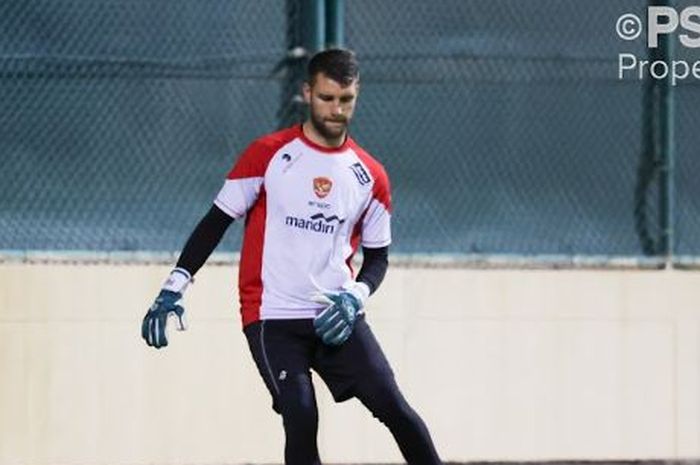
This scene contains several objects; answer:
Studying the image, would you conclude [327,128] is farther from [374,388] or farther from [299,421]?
[299,421]

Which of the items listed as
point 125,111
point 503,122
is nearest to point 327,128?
point 125,111

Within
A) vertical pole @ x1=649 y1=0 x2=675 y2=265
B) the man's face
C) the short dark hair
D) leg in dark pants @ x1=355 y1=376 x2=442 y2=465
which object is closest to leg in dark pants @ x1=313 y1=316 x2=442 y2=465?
leg in dark pants @ x1=355 y1=376 x2=442 y2=465

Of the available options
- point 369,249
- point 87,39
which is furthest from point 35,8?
point 369,249

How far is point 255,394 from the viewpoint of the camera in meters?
9.72

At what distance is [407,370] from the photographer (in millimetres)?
9898

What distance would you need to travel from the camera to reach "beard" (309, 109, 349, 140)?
719cm

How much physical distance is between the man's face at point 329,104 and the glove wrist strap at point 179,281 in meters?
0.73

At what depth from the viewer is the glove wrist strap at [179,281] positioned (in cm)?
728

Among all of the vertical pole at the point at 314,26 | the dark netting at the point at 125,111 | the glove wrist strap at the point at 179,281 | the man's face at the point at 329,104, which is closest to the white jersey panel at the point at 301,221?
the man's face at the point at 329,104

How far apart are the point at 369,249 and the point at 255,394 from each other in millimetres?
2367

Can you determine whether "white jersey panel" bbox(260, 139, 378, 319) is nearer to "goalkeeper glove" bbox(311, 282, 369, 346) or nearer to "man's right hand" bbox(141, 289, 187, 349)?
"goalkeeper glove" bbox(311, 282, 369, 346)

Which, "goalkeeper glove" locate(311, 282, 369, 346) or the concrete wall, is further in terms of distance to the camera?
the concrete wall

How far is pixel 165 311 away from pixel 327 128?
35.6 inches

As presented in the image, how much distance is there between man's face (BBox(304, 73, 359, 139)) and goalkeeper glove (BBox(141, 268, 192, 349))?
0.75m
